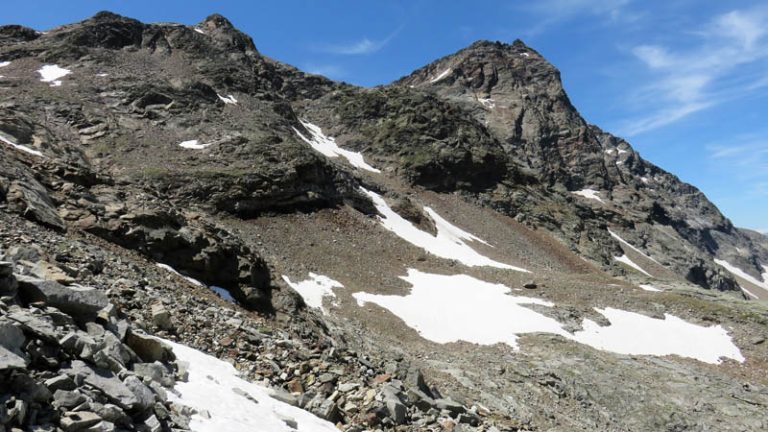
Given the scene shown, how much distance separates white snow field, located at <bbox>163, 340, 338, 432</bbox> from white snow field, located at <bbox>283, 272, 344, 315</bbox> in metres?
19.7

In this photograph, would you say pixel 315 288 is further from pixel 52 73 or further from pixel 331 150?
pixel 331 150

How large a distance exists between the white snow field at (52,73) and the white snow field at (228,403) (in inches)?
2323

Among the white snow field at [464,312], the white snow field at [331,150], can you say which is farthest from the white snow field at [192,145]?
the white snow field at [464,312]

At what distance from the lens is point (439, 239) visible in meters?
55.2

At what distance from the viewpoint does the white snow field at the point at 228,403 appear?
331 inches

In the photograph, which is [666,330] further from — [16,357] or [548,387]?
[16,357]

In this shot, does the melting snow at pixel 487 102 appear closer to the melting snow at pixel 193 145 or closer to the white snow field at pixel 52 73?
the melting snow at pixel 193 145

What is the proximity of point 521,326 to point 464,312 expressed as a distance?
158 inches

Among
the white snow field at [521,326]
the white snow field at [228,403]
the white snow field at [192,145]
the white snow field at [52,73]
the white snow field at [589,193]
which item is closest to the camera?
the white snow field at [228,403]

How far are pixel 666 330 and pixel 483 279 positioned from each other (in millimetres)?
14058

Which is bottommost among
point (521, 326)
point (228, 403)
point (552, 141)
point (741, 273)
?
point (228, 403)

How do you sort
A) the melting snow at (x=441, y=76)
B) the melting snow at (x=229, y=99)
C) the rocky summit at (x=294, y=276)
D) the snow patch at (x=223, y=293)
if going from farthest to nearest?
the melting snow at (x=441, y=76), the melting snow at (x=229, y=99), the snow patch at (x=223, y=293), the rocky summit at (x=294, y=276)

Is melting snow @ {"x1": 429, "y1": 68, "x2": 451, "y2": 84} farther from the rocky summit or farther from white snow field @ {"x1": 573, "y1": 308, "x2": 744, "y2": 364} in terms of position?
white snow field @ {"x1": 573, "y1": 308, "x2": 744, "y2": 364}

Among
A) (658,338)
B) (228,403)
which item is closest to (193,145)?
(658,338)
